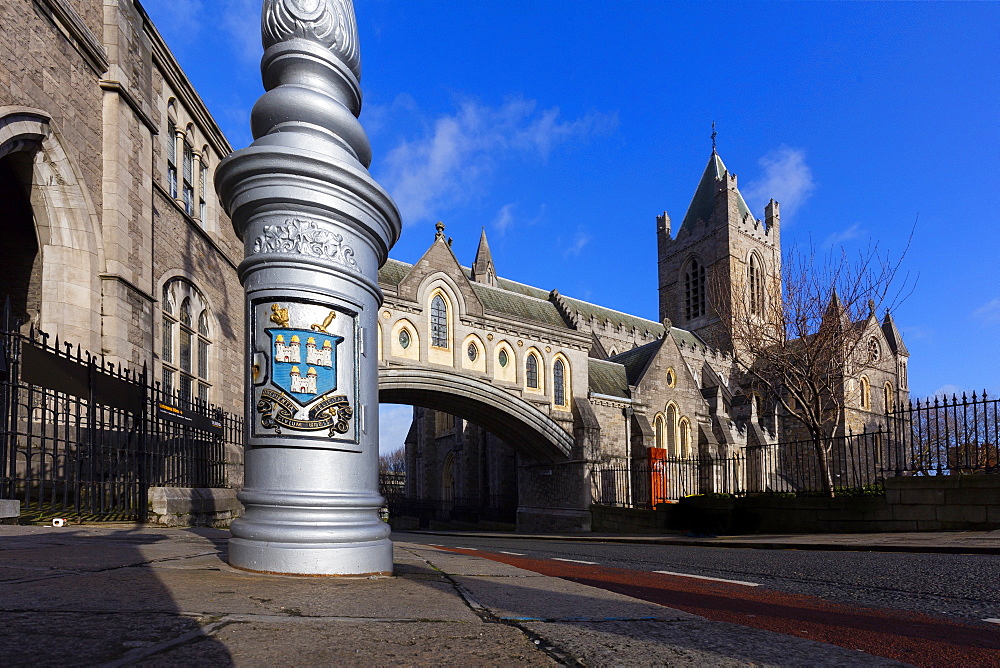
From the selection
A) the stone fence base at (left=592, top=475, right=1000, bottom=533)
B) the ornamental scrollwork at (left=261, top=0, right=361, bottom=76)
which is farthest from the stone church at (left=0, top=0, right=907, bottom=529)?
the stone fence base at (left=592, top=475, right=1000, bottom=533)

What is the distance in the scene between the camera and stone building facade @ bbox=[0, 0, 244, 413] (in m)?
10.5

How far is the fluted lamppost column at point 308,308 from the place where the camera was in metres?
3.42

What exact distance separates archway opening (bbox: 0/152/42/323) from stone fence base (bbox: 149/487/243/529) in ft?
16.7

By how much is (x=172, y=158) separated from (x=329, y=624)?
16.2 meters

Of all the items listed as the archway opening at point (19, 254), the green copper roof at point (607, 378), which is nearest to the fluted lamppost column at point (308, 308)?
the archway opening at point (19, 254)

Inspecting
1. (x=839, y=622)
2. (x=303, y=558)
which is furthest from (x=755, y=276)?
(x=303, y=558)

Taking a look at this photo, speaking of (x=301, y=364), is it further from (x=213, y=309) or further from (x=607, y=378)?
(x=607, y=378)

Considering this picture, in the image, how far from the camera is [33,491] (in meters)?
9.77

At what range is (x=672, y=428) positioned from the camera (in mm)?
31109

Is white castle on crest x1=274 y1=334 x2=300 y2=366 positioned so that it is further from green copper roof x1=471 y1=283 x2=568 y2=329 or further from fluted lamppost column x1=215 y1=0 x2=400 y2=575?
green copper roof x1=471 y1=283 x2=568 y2=329

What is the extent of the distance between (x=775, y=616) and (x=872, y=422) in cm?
5588

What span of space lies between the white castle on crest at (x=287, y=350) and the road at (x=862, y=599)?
7.19ft

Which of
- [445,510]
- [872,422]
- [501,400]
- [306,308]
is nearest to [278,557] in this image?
[306,308]

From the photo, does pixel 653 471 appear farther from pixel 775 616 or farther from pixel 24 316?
pixel 775 616
